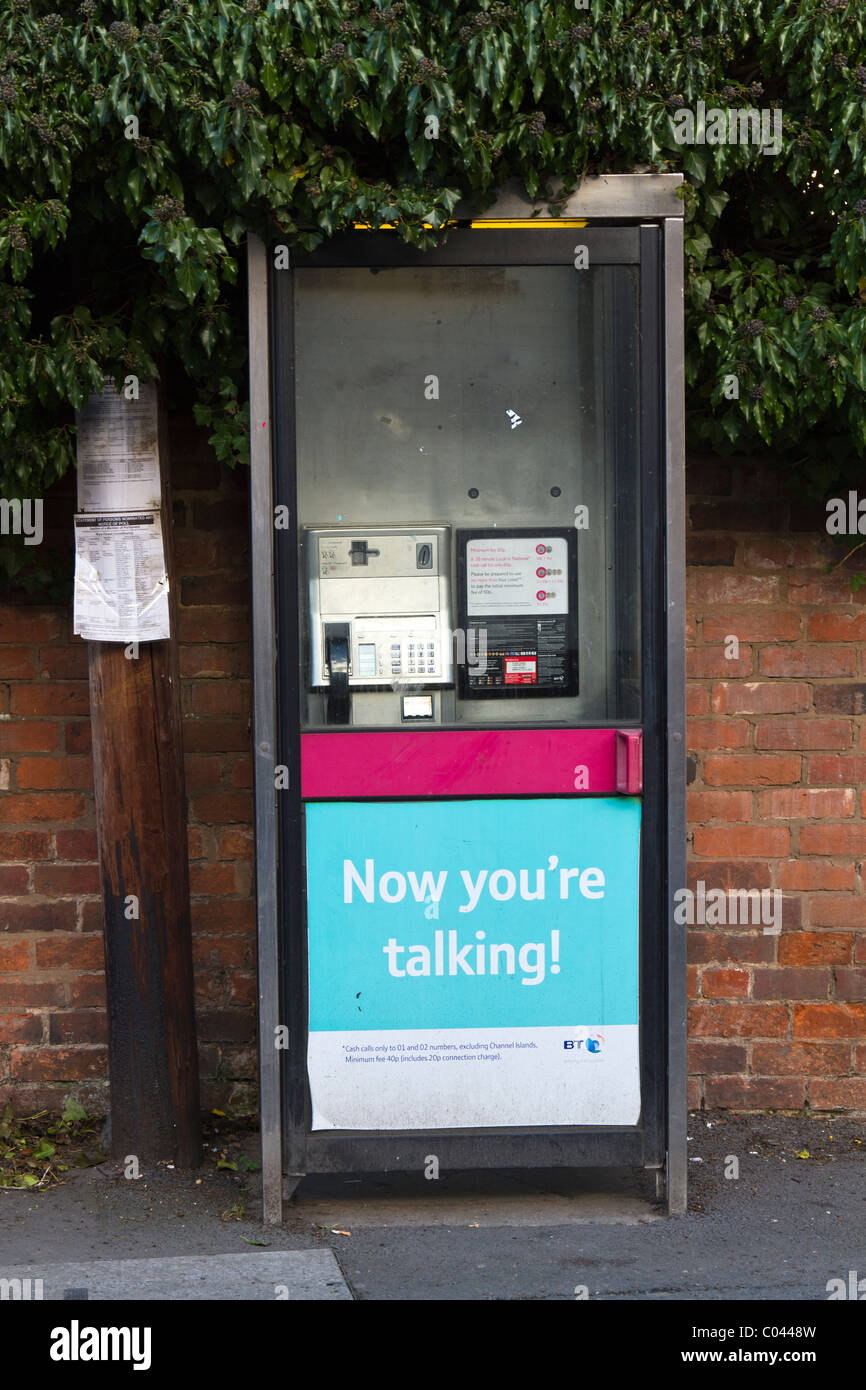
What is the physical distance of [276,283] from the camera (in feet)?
12.5

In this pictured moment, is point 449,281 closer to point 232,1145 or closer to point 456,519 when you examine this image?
point 456,519

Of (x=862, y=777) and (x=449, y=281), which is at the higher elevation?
(x=449, y=281)

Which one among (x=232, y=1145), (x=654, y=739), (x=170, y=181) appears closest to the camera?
(x=170, y=181)

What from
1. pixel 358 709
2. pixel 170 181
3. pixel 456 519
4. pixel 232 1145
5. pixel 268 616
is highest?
pixel 170 181

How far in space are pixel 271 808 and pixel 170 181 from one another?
172 cm

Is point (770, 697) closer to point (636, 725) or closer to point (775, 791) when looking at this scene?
point (775, 791)

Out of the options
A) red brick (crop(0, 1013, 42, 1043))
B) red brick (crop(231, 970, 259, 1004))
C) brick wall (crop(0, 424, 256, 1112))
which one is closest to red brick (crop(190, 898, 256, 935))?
brick wall (crop(0, 424, 256, 1112))

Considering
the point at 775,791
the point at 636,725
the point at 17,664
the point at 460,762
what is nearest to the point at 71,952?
the point at 17,664

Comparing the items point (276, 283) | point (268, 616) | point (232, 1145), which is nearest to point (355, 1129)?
point (232, 1145)

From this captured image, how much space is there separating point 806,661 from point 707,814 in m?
0.63

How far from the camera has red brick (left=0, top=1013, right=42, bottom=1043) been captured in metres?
4.72

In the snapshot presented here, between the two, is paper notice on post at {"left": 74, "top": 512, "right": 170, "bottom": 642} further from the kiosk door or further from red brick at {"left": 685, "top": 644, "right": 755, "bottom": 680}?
red brick at {"left": 685, "top": 644, "right": 755, "bottom": 680}

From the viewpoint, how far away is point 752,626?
4.72 meters

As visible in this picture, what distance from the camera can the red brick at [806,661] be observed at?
473cm
